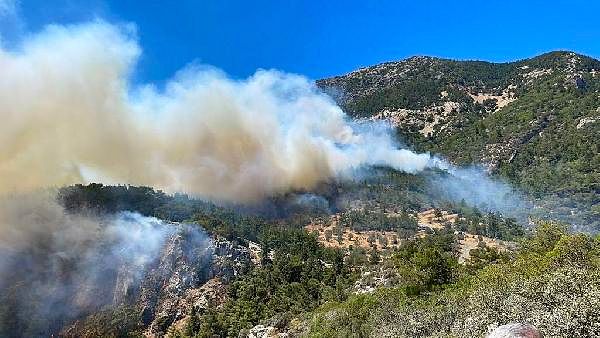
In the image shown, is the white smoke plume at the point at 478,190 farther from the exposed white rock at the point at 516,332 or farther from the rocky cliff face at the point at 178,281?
the exposed white rock at the point at 516,332

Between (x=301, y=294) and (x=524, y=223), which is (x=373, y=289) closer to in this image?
(x=301, y=294)

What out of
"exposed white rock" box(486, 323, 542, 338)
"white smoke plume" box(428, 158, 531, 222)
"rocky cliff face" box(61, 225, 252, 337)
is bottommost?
"exposed white rock" box(486, 323, 542, 338)

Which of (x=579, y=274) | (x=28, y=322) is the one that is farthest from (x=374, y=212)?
(x=579, y=274)

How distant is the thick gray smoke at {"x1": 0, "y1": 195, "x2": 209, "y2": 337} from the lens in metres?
108

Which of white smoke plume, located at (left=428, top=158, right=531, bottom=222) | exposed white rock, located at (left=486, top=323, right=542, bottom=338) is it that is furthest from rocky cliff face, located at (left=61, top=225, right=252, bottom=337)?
exposed white rock, located at (left=486, top=323, right=542, bottom=338)

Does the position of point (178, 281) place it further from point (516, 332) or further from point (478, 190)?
point (478, 190)

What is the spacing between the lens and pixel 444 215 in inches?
6058

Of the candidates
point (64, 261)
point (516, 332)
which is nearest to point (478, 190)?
point (64, 261)

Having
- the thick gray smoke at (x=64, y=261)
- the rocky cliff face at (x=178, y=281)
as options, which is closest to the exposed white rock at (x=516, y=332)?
the rocky cliff face at (x=178, y=281)

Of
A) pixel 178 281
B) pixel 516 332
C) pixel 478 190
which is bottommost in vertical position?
pixel 516 332

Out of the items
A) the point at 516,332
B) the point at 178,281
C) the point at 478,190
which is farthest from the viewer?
the point at 478,190

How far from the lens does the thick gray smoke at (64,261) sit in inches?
4234

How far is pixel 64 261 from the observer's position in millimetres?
117188

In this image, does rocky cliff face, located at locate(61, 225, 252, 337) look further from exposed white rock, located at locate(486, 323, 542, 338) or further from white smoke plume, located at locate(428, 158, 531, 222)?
exposed white rock, located at locate(486, 323, 542, 338)
